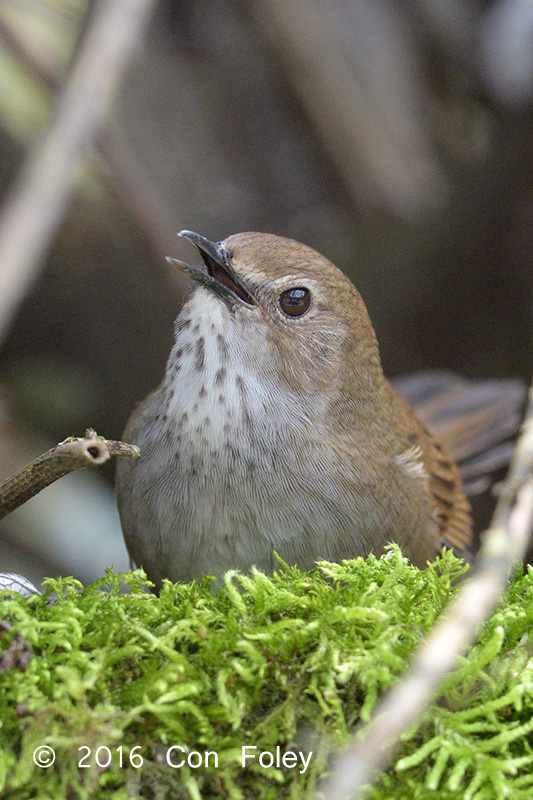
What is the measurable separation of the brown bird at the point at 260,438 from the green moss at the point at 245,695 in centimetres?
90

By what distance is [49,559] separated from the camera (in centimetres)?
540

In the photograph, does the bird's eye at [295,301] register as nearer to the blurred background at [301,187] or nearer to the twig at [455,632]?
the twig at [455,632]

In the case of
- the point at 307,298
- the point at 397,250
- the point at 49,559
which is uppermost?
the point at 397,250

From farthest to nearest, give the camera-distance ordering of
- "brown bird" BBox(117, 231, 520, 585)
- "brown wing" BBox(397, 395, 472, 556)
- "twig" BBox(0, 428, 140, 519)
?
"brown wing" BBox(397, 395, 472, 556) < "brown bird" BBox(117, 231, 520, 585) < "twig" BBox(0, 428, 140, 519)

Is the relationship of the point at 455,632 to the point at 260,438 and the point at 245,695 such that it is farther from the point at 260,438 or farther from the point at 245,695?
the point at 260,438

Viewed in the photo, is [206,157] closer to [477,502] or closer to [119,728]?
[477,502]

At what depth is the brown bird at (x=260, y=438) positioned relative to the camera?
2.96m

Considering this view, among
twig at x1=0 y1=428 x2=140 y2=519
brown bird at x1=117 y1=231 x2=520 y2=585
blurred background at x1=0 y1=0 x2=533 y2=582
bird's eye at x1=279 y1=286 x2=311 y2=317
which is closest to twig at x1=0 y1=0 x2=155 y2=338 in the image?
twig at x1=0 y1=428 x2=140 y2=519

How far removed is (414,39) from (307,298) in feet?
14.0

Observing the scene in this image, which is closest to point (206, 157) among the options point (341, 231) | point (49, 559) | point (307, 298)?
point (341, 231)

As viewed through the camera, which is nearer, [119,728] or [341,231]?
[119,728]

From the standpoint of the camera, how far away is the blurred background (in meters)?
5.79

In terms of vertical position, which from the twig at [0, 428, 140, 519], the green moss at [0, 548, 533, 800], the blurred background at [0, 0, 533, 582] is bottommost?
the green moss at [0, 548, 533, 800]

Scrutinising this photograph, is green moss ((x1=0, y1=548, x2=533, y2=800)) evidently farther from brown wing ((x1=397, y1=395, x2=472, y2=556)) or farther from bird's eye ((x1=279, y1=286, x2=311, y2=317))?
brown wing ((x1=397, y1=395, x2=472, y2=556))
